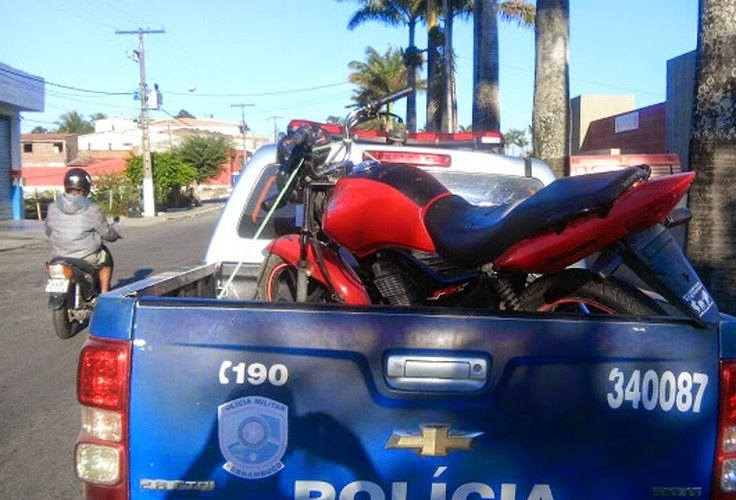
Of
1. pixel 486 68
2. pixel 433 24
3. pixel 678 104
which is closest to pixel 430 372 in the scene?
pixel 486 68

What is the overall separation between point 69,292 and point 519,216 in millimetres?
7478

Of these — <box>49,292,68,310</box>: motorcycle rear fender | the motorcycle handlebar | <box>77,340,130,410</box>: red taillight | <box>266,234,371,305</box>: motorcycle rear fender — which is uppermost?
the motorcycle handlebar

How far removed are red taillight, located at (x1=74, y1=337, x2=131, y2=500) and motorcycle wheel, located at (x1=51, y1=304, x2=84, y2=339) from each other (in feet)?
23.7

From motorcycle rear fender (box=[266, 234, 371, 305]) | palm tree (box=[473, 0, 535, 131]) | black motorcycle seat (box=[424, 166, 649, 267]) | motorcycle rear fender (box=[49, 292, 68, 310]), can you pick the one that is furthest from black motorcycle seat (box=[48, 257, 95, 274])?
palm tree (box=[473, 0, 535, 131])

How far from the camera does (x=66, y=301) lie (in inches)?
372

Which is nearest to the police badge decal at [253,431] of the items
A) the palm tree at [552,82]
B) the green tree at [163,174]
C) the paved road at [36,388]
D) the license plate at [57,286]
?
the paved road at [36,388]

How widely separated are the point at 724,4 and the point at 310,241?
453 centimetres

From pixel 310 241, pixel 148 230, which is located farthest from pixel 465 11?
pixel 310 241

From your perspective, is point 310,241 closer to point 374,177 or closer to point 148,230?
point 374,177

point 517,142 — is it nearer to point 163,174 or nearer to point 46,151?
point 163,174

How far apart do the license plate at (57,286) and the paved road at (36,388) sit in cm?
55

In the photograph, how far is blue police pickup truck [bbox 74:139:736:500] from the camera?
250cm

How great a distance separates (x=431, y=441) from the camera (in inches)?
98.3

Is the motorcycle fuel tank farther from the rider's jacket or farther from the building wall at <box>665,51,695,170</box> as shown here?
the building wall at <box>665,51,695,170</box>
